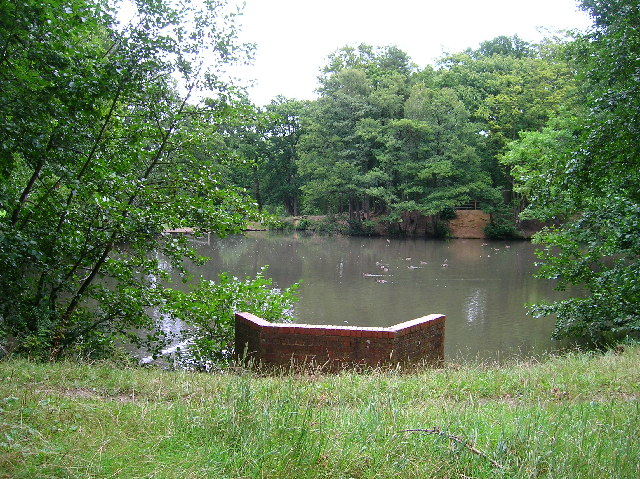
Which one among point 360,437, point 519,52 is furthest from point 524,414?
point 519,52

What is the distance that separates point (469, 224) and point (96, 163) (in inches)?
1695

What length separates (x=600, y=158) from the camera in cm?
657

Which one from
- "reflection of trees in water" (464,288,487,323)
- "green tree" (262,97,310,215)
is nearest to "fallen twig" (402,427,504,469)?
"reflection of trees in water" (464,288,487,323)

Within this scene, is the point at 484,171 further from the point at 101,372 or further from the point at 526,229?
the point at 101,372

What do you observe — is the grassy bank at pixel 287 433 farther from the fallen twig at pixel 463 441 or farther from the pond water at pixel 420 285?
the pond water at pixel 420 285

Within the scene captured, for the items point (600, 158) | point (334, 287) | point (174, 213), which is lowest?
point (334, 287)

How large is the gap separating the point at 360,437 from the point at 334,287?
16.7 metres

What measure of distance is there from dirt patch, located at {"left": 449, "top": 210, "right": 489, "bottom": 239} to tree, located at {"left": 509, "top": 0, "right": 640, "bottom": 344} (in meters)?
32.7

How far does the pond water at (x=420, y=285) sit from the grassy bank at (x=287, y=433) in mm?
6416

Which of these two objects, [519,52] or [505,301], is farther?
[519,52]

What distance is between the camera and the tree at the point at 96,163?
5.24 m

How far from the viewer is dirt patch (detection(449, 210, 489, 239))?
1799 inches

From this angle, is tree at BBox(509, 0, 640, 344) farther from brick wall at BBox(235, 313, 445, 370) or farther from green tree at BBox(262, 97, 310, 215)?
green tree at BBox(262, 97, 310, 215)

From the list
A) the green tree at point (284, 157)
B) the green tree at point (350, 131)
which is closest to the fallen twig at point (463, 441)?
the green tree at point (350, 131)
